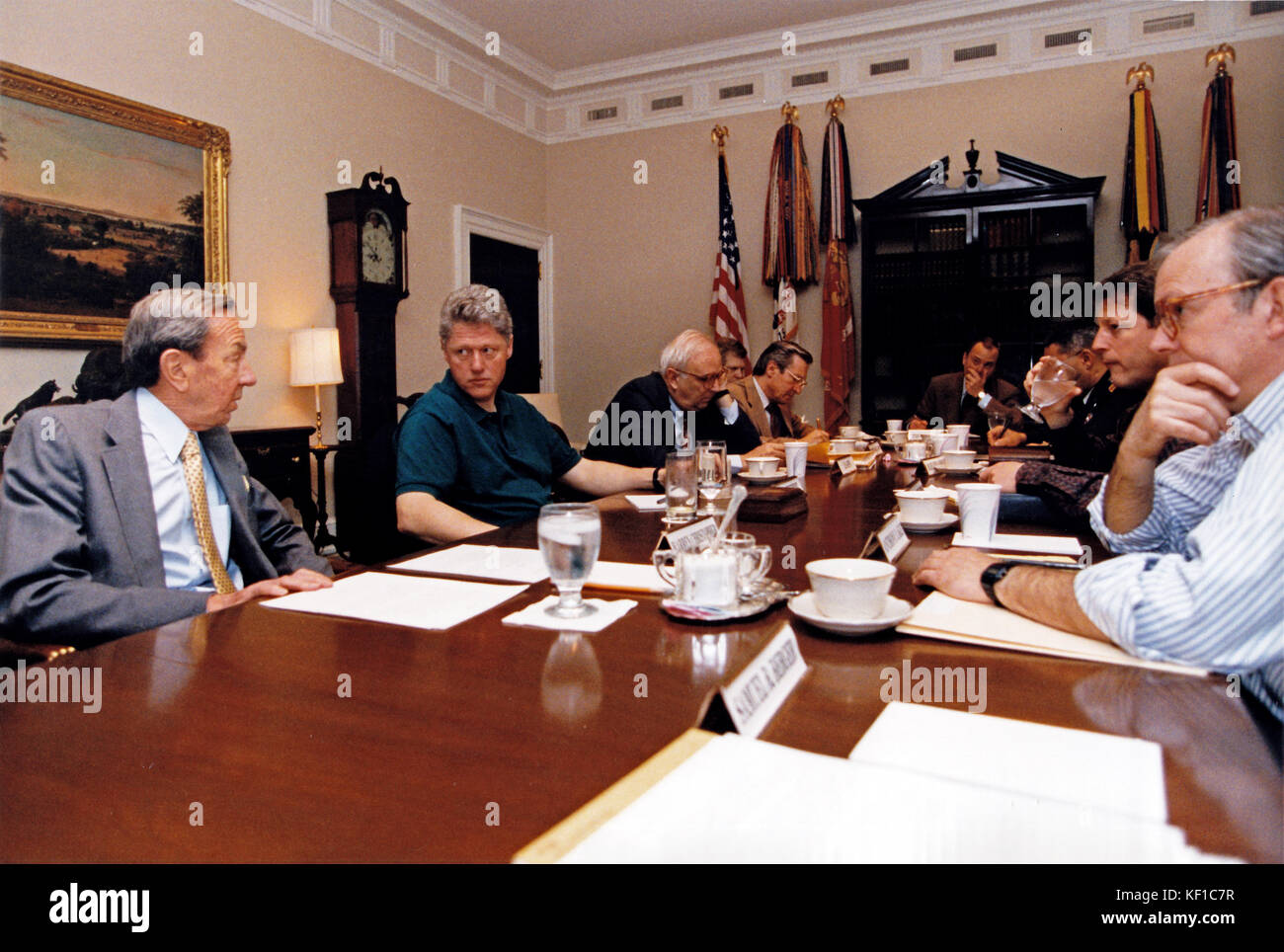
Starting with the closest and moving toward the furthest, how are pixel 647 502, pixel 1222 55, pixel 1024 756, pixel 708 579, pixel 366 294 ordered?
pixel 1024 756
pixel 708 579
pixel 647 502
pixel 366 294
pixel 1222 55

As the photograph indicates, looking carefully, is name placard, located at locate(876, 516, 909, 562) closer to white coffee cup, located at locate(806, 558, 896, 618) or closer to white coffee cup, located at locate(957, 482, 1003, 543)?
white coffee cup, located at locate(957, 482, 1003, 543)

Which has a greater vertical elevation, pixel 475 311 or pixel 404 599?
pixel 475 311

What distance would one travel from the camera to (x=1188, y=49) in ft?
17.9

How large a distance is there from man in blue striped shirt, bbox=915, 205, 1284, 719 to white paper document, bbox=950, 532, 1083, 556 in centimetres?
8

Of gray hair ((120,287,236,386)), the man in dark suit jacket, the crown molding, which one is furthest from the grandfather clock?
the man in dark suit jacket

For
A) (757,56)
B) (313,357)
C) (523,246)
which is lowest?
(313,357)

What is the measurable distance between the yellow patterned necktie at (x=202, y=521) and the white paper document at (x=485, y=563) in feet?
1.45

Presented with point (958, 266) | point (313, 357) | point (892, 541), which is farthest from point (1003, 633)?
point (958, 266)

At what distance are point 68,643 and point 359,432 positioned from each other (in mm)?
3810

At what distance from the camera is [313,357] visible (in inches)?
184

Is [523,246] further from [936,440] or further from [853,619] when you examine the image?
[853,619]

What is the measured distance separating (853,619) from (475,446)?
158 cm

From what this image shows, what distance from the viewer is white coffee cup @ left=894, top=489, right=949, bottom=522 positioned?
5.72ft

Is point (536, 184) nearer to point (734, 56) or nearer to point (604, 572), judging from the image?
point (734, 56)
